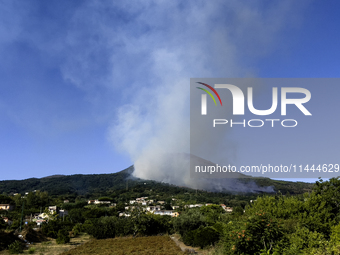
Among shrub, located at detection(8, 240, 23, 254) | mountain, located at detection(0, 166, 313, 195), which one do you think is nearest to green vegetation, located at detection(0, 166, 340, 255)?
shrub, located at detection(8, 240, 23, 254)

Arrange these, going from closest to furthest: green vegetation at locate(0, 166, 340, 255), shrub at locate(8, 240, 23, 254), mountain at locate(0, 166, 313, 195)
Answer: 1. green vegetation at locate(0, 166, 340, 255)
2. shrub at locate(8, 240, 23, 254)
3. mountain at locate(0, 166, 313, 195)

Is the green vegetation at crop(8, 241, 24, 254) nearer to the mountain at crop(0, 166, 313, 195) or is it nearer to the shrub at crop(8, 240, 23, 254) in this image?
the shrub at crop(8, 240, 23, 254)

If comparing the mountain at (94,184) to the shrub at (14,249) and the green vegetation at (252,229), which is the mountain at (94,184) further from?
the shrub at (14,249)

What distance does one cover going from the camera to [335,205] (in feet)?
56.5

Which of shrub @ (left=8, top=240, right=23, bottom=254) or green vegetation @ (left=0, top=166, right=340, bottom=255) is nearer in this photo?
green vegetation @ (left=0, top=166, right=340, bottom=255)

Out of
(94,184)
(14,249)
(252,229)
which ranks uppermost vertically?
(252,229)

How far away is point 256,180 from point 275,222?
623 feet

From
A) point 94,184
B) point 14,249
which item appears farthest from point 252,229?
point 94,184

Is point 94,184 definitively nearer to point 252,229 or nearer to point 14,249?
point 14,249

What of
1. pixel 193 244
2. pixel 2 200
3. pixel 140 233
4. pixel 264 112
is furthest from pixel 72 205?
pixel 264 112

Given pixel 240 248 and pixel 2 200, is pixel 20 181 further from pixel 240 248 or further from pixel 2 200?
pixel 240 248

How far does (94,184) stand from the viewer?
178 meters

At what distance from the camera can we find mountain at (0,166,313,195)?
148 meters

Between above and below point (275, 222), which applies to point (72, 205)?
below
